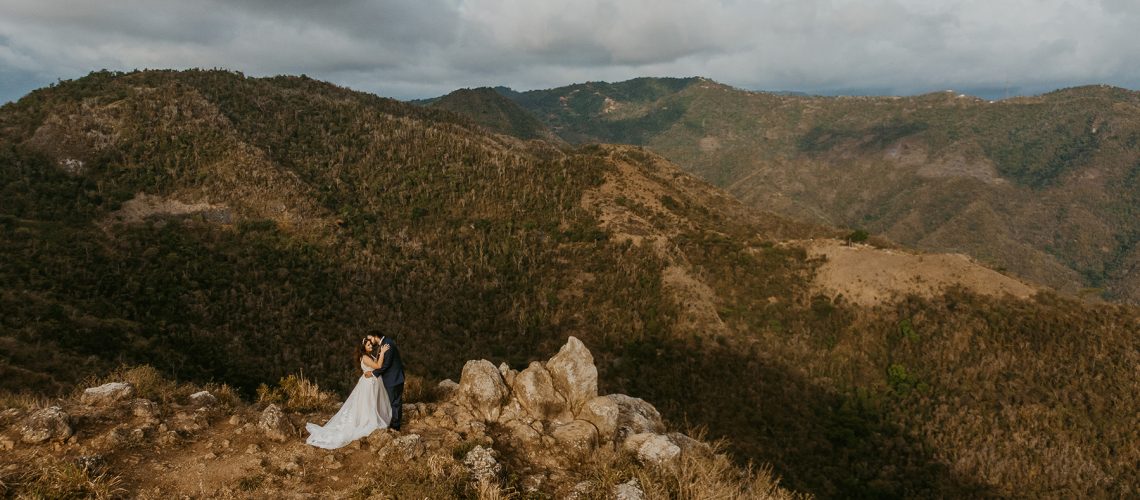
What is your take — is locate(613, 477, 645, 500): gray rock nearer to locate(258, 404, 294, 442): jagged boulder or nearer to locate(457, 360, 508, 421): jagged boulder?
locate(457, 360, 508, 421): jagged boulder

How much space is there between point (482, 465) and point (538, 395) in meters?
3.44

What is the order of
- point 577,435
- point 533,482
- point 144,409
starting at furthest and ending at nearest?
point 577,435
point 144,409
point 533,482

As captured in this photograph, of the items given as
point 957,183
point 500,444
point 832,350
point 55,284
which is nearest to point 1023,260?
point 957,183

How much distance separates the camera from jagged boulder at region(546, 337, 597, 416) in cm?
1259

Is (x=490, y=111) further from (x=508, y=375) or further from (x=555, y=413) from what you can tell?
(x=555, y=413)

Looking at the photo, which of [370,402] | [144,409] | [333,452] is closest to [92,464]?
[144,409]

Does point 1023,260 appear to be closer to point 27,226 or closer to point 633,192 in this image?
point 633,192

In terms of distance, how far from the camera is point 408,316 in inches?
1705

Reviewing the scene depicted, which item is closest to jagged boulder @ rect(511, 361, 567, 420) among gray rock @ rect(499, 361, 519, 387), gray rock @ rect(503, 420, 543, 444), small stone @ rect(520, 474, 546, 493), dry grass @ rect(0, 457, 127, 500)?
gray rock @ rect(499, 361, 519, 387)

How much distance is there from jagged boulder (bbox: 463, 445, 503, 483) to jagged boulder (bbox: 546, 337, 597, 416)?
3614 mm

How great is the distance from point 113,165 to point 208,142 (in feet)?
27.6

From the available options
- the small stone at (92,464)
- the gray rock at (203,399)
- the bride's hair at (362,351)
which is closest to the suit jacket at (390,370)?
the bride's hair at (362,351)

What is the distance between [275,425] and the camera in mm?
9648

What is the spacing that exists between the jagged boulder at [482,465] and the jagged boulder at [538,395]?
8.90 ft
